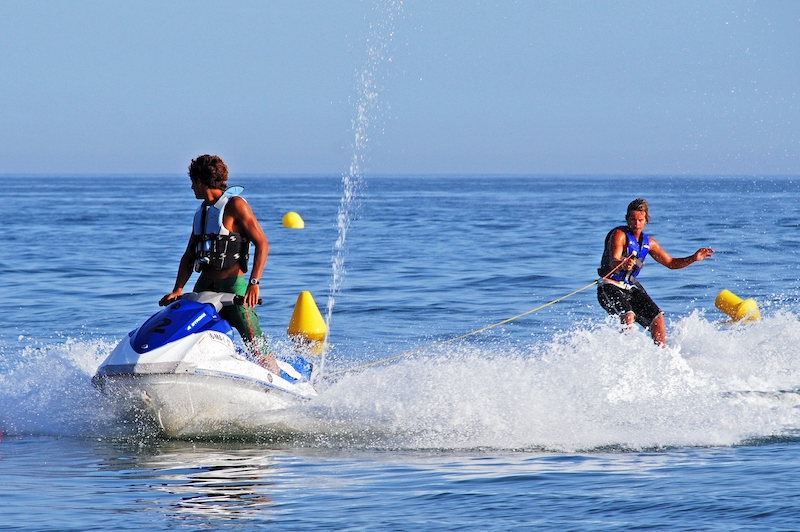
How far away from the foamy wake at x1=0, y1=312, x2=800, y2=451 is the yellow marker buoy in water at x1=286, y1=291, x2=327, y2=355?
226cm

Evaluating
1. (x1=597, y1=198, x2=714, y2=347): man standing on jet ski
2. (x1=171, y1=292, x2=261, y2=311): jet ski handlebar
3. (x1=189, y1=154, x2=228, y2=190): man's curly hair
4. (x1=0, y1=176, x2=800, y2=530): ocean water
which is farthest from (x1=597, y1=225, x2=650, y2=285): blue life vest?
(x1=189, y1=154, x2=228, y2=190): man's curly hair

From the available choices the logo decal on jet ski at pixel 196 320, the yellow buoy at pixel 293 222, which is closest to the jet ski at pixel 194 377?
the logo decal on jet ski at pixel 196 320

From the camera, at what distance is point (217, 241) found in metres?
6.27

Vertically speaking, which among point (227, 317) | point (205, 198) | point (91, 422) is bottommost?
point (91, 422)

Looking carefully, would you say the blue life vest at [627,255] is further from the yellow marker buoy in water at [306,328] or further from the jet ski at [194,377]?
the yellow marker buoy in water at [306,328]

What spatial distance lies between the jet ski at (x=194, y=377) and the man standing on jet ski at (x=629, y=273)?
322 centimetres

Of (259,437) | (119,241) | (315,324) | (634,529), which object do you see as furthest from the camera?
(119,241)

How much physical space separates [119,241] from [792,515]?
20.5 m

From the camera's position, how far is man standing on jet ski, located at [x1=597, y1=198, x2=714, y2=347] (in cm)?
855

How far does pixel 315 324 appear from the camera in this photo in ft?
35.1

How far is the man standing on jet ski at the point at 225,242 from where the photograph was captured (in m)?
6.30

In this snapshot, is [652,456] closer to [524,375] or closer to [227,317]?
[524,375]

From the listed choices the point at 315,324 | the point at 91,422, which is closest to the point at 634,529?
the point at 91,422

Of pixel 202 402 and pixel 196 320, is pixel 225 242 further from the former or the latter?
pixel 202 402
